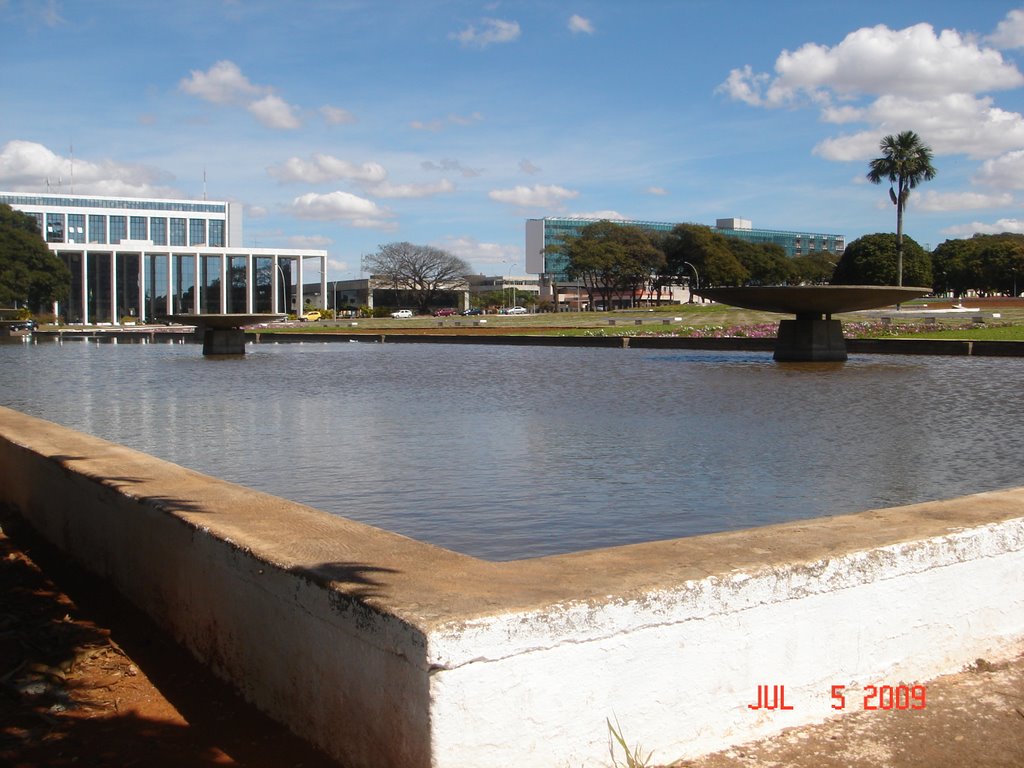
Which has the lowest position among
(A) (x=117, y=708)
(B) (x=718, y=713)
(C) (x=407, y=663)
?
(A) (x=117, y=708)

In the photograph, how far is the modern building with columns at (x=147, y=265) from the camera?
105 m

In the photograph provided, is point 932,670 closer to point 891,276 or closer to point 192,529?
point 192,529

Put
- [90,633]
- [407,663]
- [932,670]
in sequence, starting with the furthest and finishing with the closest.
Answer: [90,633]
[932,670]
[407,663]

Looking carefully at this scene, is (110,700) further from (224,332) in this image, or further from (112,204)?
(112,204)

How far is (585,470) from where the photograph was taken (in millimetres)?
8070

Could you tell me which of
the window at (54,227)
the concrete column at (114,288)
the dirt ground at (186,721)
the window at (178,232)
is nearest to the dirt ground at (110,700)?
the dirt ground at (186,721)

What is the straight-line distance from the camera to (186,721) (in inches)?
125

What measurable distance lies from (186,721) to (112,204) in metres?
132

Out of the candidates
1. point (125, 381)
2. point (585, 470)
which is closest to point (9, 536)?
point (585, 470)

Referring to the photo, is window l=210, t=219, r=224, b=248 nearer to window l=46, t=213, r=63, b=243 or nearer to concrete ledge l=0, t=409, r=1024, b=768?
window l=46, t=213, r=63, b=243

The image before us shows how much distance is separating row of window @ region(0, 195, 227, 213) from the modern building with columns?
0.39 ft

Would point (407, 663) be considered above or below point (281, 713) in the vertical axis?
above

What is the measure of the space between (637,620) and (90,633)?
98.2 inches

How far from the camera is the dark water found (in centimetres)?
646
